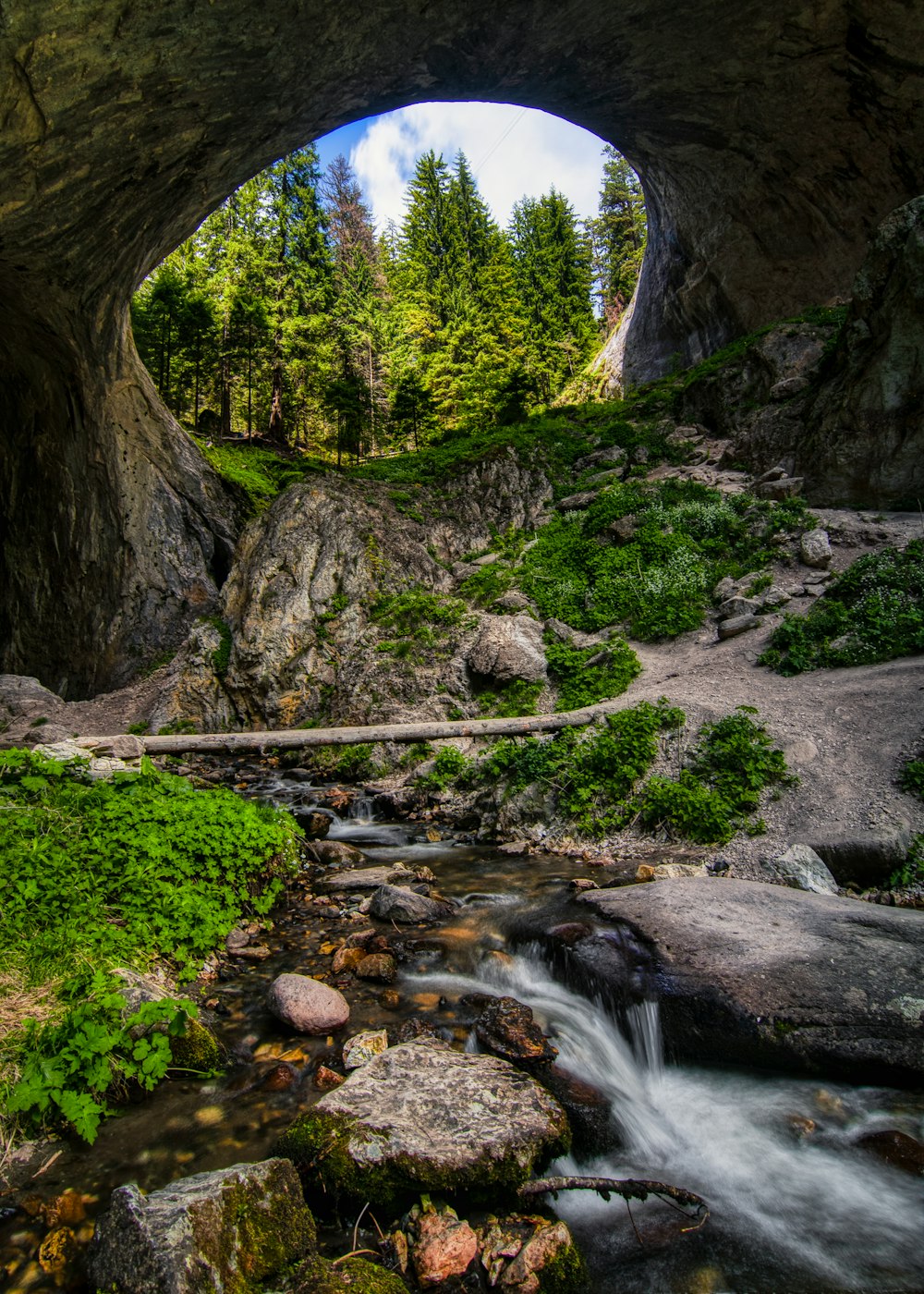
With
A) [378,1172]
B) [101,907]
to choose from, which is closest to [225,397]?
[101,907]

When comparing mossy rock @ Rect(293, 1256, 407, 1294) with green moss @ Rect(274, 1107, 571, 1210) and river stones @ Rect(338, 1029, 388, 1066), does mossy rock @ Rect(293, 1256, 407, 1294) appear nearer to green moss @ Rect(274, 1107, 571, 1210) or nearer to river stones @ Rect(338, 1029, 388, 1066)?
green moss @ Rect(274, 1107, 571, 1210)

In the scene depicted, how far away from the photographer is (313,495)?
17.6m

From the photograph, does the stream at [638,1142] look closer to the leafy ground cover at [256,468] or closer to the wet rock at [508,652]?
the wet rock at [508,652]

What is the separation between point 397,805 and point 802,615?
824 centimetres

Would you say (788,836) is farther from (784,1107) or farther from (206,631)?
(206,631)

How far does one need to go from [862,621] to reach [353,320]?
2740 cm

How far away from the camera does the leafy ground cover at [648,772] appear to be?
733 cm

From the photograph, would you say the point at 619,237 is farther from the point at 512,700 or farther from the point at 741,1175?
the point at 741,1175

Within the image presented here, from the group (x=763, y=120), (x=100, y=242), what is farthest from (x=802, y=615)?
(x=763, y=120)

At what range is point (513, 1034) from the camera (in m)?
4.11

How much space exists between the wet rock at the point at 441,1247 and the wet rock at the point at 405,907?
337 centimetres

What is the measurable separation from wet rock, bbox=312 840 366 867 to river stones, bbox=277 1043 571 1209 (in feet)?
14.7

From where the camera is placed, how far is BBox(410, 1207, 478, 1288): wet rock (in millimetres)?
2553

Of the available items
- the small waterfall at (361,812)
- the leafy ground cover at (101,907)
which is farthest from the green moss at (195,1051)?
the small waterfall at (361,812)
